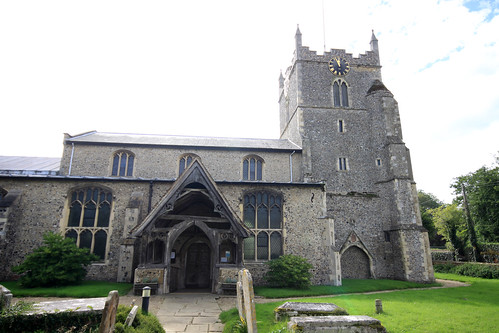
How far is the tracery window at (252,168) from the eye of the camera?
71.3 feet

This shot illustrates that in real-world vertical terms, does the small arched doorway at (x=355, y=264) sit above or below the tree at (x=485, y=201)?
below

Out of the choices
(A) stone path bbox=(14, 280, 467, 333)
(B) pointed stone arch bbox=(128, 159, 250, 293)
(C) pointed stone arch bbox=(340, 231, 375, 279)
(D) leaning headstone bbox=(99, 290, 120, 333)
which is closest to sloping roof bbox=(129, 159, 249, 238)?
(B) pointed stone arch bbox=(128, 159, 250, 293)

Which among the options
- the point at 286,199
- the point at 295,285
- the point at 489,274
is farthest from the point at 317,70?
the point at 489,274

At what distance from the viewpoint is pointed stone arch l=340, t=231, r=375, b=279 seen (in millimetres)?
20750

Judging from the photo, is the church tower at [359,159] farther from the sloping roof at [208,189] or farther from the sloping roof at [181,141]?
the sloping roof at [208,189]

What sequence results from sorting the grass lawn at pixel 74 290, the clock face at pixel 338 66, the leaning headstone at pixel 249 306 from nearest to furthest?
the leaning headstone at pixel 249 306 → the grass lawn at pixel 74 290 → the clock face at pixel 338 66

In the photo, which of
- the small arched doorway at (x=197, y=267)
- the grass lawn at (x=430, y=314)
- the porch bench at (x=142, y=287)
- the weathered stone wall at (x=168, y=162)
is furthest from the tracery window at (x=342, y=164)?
the porch bench at (x=142, y=287)

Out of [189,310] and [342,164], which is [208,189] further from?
[342,164]

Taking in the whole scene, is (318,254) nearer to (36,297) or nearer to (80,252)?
(80,252)

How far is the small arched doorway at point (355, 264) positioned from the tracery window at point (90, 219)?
15.8 meters

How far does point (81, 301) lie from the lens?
22.4 ft

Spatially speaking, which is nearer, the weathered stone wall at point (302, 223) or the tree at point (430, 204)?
the weathered stone wall at point (302, 223)

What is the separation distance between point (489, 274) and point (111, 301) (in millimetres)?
29456

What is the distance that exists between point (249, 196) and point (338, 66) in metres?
16.5
